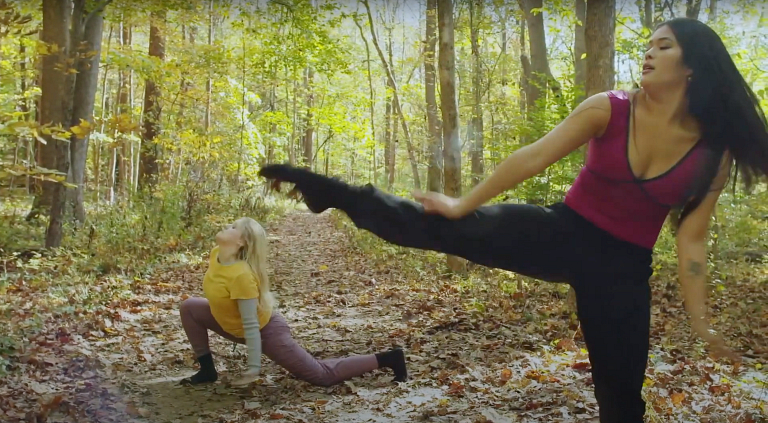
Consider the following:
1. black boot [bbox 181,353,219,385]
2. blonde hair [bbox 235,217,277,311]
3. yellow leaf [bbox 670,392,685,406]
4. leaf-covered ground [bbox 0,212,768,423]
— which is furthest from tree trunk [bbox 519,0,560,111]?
black boot [bbox 181,353,219,385]

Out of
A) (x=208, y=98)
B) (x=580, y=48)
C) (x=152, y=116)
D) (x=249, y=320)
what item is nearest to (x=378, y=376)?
(x=249, y=320)

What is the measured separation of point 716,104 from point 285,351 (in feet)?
11.4

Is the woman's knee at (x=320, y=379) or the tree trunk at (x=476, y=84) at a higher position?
the tree trunk at (x=476, y=84)

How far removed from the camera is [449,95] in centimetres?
927

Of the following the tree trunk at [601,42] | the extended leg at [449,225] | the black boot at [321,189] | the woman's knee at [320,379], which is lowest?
the woman's knee at [320,379]

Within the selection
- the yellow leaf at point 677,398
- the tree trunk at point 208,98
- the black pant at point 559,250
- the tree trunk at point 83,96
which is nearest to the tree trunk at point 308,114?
the tree trunk at point 208,98

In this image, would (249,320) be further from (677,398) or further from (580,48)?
(580,48)

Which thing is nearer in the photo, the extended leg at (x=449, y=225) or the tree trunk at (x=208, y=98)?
the extended leg at (x=449, y=225)

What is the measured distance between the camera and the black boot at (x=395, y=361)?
4.83 metres

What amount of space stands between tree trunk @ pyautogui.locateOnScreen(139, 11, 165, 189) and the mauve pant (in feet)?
36.4

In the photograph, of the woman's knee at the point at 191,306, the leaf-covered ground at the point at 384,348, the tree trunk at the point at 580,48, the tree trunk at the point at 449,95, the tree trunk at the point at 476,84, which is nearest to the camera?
the leaf-covered ground at the point at 384,348

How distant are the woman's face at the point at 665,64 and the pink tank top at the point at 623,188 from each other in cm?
12

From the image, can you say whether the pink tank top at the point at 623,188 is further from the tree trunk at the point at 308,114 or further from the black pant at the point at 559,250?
the tree trunk at the point at 308,114

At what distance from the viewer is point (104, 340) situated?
5.98 meters
